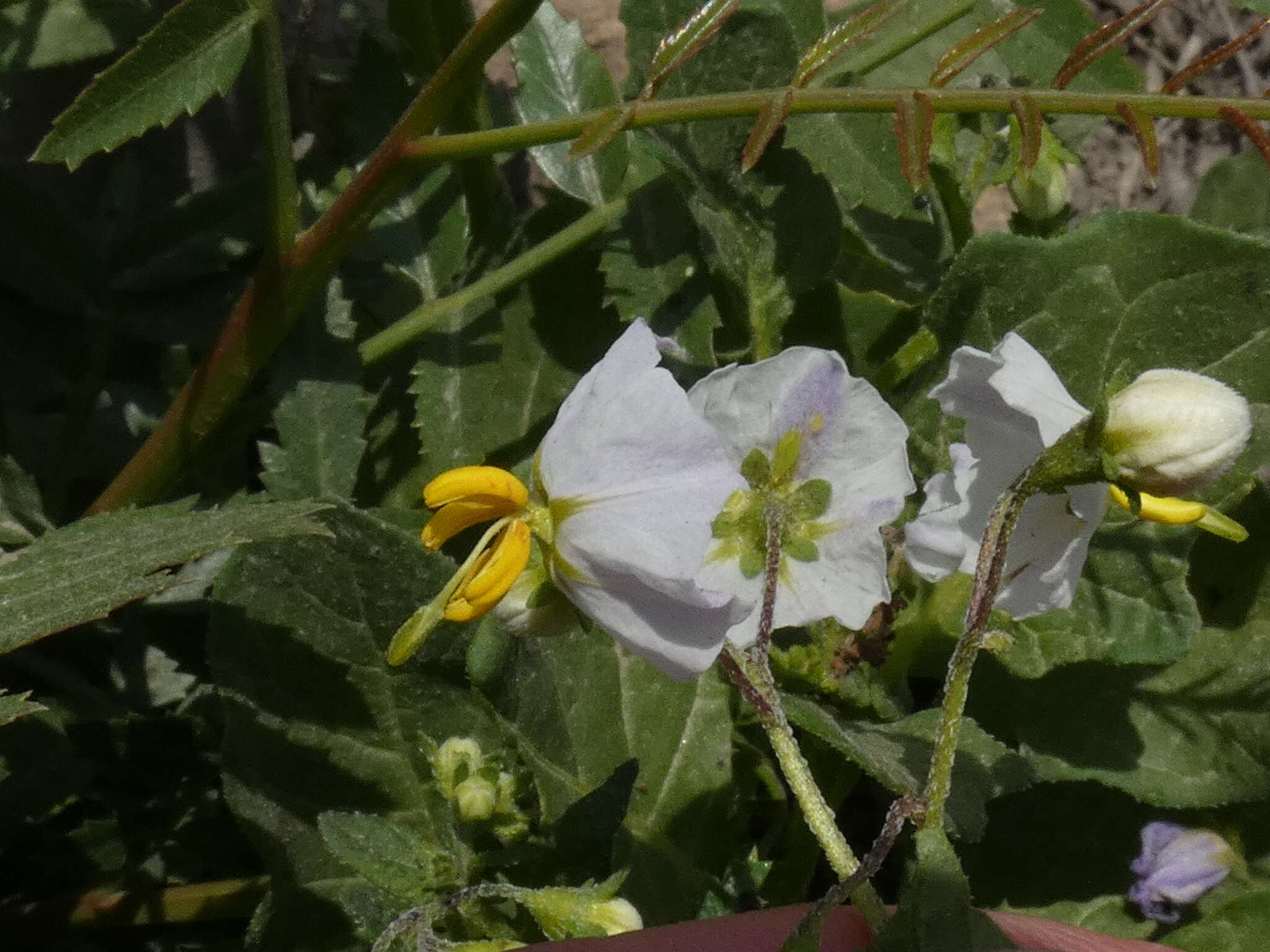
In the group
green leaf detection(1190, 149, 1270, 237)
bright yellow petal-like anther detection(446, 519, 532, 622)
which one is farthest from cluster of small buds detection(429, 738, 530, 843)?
green leaf detection(1190, 149, 1270, 237)

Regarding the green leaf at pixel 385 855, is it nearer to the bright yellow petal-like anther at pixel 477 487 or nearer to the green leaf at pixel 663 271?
the bright yellow petal-like anther at pixel 477 487

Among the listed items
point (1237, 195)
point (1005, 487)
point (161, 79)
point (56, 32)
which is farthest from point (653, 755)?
point (1237, 195)

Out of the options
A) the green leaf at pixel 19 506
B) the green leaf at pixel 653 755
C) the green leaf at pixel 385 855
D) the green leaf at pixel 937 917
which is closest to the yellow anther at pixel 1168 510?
the green leaf at pixel 937 917

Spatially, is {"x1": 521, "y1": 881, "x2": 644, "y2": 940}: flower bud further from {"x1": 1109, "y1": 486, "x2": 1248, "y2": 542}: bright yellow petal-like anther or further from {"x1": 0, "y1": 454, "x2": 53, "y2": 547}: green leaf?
{"x1": 0, "y1": 454, "x2": 53, "y2": 547}: green leaf

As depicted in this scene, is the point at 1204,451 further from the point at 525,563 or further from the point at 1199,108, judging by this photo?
the point at 525,563

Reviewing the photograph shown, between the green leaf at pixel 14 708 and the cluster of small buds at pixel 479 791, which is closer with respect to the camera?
the green leaf at pixel 14 708
